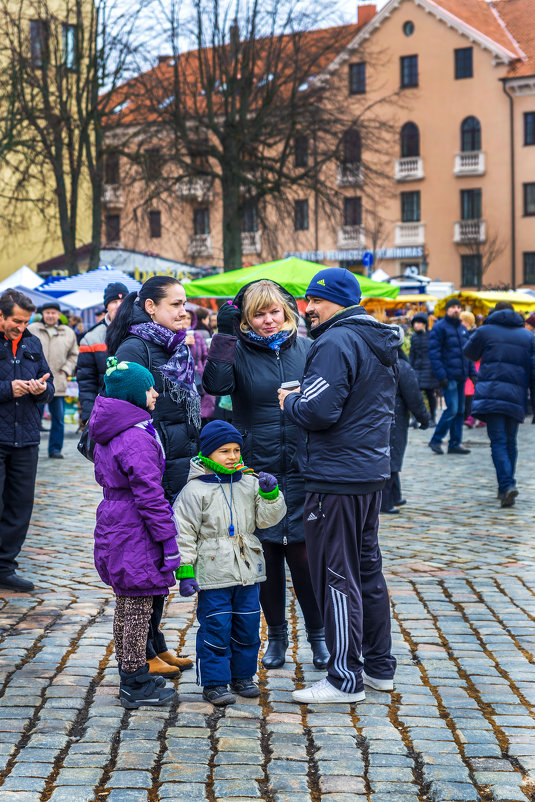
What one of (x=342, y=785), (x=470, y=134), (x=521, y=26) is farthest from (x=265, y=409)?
(x=521, y=26)

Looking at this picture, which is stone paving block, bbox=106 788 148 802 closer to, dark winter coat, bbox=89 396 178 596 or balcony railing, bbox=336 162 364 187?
dark winter coat, bbox=89 396 178 596

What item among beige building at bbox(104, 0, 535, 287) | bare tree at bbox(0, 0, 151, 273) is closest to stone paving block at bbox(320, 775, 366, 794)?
bare tree at bbox(0, 0, 151, 273)

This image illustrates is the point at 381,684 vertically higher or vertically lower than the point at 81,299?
lower

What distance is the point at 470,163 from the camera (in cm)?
5203

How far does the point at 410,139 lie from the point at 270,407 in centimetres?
5046

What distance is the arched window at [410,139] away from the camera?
5344cm

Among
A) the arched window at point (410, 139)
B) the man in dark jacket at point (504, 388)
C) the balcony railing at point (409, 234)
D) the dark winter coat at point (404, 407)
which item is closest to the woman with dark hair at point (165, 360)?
the dark winter coat at point (404, 407)

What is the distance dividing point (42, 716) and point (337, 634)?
1275 mm

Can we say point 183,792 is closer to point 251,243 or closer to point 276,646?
point 276,646

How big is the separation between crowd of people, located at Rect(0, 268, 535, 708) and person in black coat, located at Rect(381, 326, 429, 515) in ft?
14.1

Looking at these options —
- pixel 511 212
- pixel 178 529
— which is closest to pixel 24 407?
pixel 178 529

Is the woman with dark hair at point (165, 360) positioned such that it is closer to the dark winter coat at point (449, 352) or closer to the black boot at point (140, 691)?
the black boot at point (140, 691)

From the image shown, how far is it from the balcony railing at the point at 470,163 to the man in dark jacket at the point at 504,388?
4251cm

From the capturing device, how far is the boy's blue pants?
4.80m
